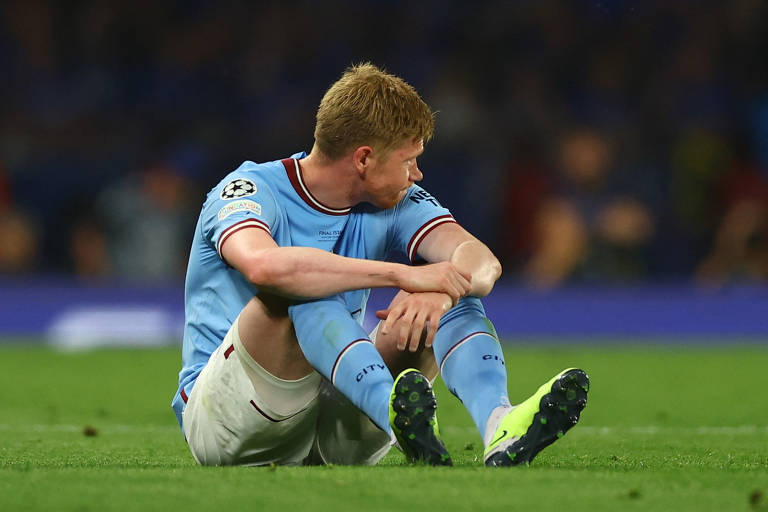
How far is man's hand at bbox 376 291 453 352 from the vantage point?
375cm

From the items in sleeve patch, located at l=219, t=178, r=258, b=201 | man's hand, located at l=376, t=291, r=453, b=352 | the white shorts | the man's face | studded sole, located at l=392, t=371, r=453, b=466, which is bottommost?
the white shorts

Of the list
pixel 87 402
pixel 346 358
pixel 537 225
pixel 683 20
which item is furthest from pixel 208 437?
pixel 683 20

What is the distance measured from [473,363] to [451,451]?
3.71ft

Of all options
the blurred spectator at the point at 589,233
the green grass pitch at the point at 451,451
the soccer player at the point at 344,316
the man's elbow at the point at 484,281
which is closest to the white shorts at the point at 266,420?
the soccer player at the point at 344,316

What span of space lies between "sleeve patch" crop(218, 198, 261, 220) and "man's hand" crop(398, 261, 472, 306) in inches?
21.0

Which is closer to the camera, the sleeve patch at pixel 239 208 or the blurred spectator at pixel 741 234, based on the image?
the sleeve patch at pixel 239 208

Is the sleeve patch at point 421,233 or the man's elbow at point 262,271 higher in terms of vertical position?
the sleeve patch at point 421,233

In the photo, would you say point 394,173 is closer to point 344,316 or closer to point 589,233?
point 344,316

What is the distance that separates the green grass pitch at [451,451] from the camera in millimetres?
3104

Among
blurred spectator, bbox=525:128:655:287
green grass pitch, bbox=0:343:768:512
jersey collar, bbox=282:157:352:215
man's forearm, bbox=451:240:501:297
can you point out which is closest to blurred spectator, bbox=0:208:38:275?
green grass pitch, bbox=0:343:768:512

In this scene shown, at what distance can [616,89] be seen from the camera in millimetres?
13039

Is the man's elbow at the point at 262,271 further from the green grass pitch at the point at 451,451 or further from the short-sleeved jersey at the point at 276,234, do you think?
the green grass pitch at the point at 451,451

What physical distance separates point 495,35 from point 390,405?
10492 millimetres

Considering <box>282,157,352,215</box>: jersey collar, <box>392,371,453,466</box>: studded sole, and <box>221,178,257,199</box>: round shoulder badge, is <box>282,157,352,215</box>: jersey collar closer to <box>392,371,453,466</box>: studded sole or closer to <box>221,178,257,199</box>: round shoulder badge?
<box>221,178,257,199</box>: round shoulder badge
